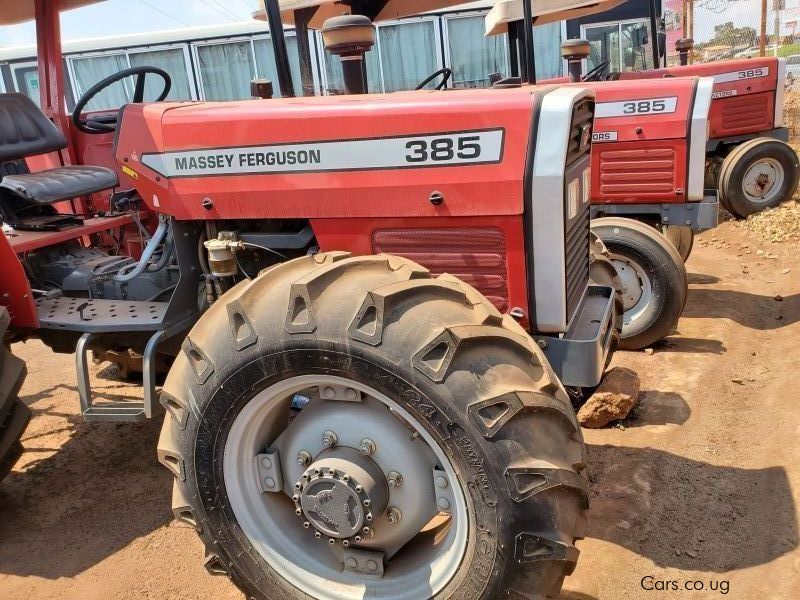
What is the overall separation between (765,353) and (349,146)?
11.1ft

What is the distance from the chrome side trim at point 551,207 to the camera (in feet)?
7.19

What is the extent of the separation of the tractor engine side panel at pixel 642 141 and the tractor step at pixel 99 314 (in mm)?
3444

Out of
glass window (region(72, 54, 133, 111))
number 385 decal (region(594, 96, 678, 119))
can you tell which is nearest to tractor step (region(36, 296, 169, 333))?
number 385 decal (region(594, 96, 678, 119))

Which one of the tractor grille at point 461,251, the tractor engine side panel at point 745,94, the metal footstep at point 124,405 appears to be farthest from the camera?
the tractor engine side panel at point 745,94

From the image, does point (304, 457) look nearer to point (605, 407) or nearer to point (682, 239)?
point (605, 407)

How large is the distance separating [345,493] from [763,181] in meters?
7.49

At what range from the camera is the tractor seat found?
3.34 meters

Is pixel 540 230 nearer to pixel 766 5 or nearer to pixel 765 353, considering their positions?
pixel 765 353

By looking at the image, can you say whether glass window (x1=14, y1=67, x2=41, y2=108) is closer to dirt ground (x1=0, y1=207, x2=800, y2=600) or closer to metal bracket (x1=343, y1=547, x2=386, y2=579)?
dirt ground (x1=0, y1=207, x2=800, y2=600)

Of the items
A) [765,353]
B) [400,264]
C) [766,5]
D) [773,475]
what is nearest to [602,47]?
[766,5]

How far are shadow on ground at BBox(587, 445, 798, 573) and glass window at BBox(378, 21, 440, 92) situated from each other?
9787 millimetres

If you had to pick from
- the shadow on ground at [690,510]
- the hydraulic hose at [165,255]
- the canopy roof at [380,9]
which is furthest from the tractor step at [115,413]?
the canopy roof at [380,9]

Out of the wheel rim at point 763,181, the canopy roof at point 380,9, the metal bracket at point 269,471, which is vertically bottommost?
the wheel rim at point 763,181

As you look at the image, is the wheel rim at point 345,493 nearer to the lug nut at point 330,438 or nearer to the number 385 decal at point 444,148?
the lug nut at point 330,438
